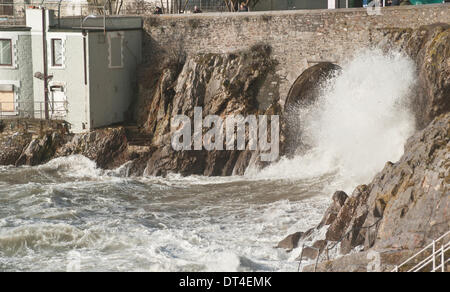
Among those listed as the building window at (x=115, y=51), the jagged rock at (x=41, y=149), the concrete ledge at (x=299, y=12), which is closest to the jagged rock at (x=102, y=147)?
the jagged rock at (x=41, y=149)

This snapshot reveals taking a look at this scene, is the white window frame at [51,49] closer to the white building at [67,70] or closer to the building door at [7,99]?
the white building at [67,70]

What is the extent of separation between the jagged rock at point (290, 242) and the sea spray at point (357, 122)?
6347 millimetres

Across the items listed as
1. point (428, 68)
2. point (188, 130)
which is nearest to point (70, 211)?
point (188, 130)

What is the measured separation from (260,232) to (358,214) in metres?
3.19

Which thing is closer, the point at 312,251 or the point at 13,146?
the point at 312,251

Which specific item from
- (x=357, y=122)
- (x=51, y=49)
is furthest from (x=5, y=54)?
(x=357, y=122)

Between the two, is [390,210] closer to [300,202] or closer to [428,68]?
[300,202]

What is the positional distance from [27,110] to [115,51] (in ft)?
13.6

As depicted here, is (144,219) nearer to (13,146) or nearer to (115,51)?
(13,146)

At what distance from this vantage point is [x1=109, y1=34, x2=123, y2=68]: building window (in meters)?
33.5

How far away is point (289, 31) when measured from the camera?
104ft

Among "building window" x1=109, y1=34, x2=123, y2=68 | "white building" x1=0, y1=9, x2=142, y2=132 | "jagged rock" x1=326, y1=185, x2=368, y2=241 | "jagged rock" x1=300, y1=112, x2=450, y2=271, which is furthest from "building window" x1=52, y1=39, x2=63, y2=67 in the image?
"jagged rock" x1=326, y1=185, x2=368, y2=241

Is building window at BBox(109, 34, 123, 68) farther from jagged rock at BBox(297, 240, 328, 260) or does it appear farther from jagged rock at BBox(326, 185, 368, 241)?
jagged rock at BBox(297, 240, 328, 260)

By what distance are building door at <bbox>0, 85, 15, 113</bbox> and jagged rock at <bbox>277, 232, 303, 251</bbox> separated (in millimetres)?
15965
